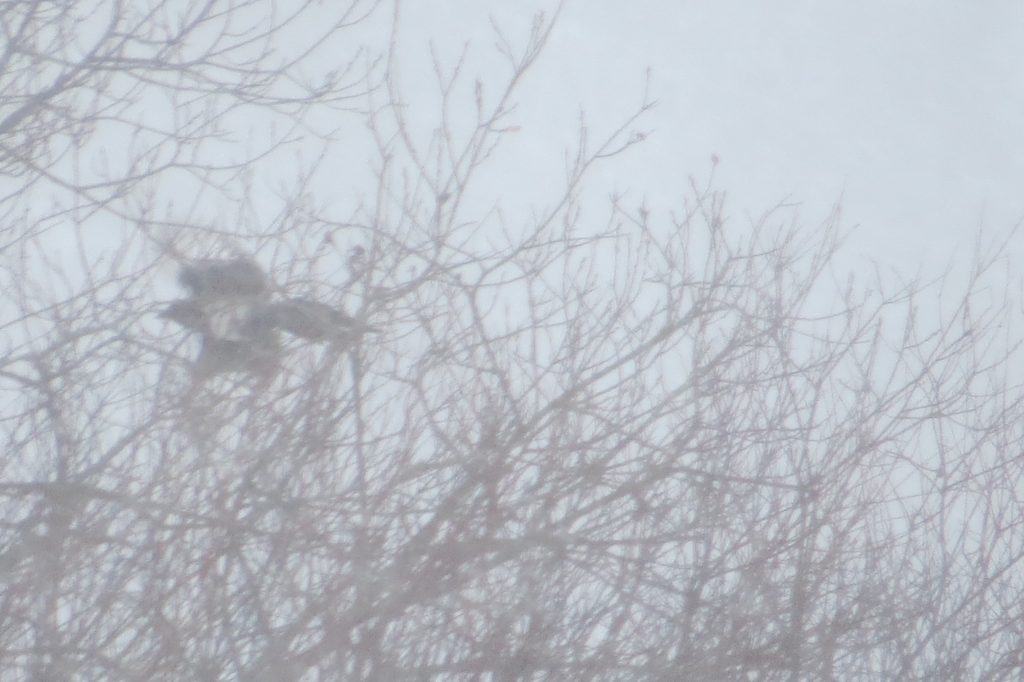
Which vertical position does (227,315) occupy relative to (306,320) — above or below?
above

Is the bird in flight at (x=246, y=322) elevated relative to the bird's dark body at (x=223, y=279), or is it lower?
lower

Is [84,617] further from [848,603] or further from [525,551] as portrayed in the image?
[848,603]

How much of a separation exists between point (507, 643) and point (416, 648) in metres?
0.39

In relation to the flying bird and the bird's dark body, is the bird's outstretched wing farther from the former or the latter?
the bird's dark body

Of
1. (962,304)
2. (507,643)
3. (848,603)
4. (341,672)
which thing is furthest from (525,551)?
(962,304)

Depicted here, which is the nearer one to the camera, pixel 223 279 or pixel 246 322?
pixel 246 322

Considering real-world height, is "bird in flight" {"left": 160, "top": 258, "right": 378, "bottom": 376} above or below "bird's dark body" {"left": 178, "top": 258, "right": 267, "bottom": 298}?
below

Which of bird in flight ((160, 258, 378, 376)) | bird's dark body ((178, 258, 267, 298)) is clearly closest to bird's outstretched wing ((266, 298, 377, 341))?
bird in flight ((160, 258, 378, 376))

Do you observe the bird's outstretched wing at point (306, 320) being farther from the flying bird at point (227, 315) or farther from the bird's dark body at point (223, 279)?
the bird's dark body at point (223, 279)

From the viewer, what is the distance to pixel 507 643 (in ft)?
18.0

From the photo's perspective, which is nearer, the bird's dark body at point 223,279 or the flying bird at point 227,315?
the flying bird at point 227,315

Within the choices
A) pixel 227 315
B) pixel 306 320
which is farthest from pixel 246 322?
pixel 306 320

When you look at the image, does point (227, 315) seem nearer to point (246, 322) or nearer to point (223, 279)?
point (246, 322)

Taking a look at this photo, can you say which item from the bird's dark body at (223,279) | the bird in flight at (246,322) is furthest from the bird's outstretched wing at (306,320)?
the bird's dark body at (223,279)
